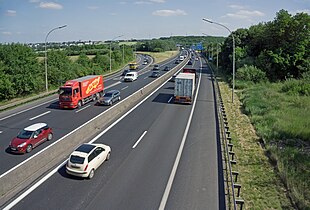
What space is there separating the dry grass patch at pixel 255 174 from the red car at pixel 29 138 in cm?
1231

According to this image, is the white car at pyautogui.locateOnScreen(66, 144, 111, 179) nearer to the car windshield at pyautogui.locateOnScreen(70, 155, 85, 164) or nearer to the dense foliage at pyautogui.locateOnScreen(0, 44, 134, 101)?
the car windshield at pyautogui.locateOnScreen(70, 155, 85, 164)

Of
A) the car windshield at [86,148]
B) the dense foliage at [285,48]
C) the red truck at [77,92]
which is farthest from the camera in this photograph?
the dense foliage at [285,48]

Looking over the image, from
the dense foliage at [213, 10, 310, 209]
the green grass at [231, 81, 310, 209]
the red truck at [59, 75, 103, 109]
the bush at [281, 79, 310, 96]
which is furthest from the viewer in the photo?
the bush at [281, 79, 310, 96]

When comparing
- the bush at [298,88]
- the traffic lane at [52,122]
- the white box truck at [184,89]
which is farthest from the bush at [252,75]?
the traffic lane at [52,122]

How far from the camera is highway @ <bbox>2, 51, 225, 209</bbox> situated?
483 inches

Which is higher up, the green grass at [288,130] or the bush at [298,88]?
the bush at [298,88]

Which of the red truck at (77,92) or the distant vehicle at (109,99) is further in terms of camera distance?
the distant vehicle at (109,99)

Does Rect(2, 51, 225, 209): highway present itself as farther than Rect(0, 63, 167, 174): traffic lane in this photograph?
No

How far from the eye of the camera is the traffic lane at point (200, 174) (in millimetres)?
12344

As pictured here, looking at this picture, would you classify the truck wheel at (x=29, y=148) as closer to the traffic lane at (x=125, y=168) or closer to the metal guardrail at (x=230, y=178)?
the traffic lane at (x=125, y=168)

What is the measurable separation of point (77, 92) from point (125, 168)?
1673 cm

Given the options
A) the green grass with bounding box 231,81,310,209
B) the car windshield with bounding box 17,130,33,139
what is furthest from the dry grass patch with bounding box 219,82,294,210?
the car windshield with bounding box 17,130,33,139

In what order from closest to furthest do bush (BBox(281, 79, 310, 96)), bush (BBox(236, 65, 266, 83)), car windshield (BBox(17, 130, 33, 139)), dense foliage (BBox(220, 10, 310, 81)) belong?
car windshield (BBox(17, 130, 33, 139)) < bush (BBox(281, 79, 310, 96)) < dense foliage (BBox(220, 10, 310, 81)) < bush (BBox(236, 65, 266, 83))

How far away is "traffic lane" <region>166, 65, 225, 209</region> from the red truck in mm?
12631
